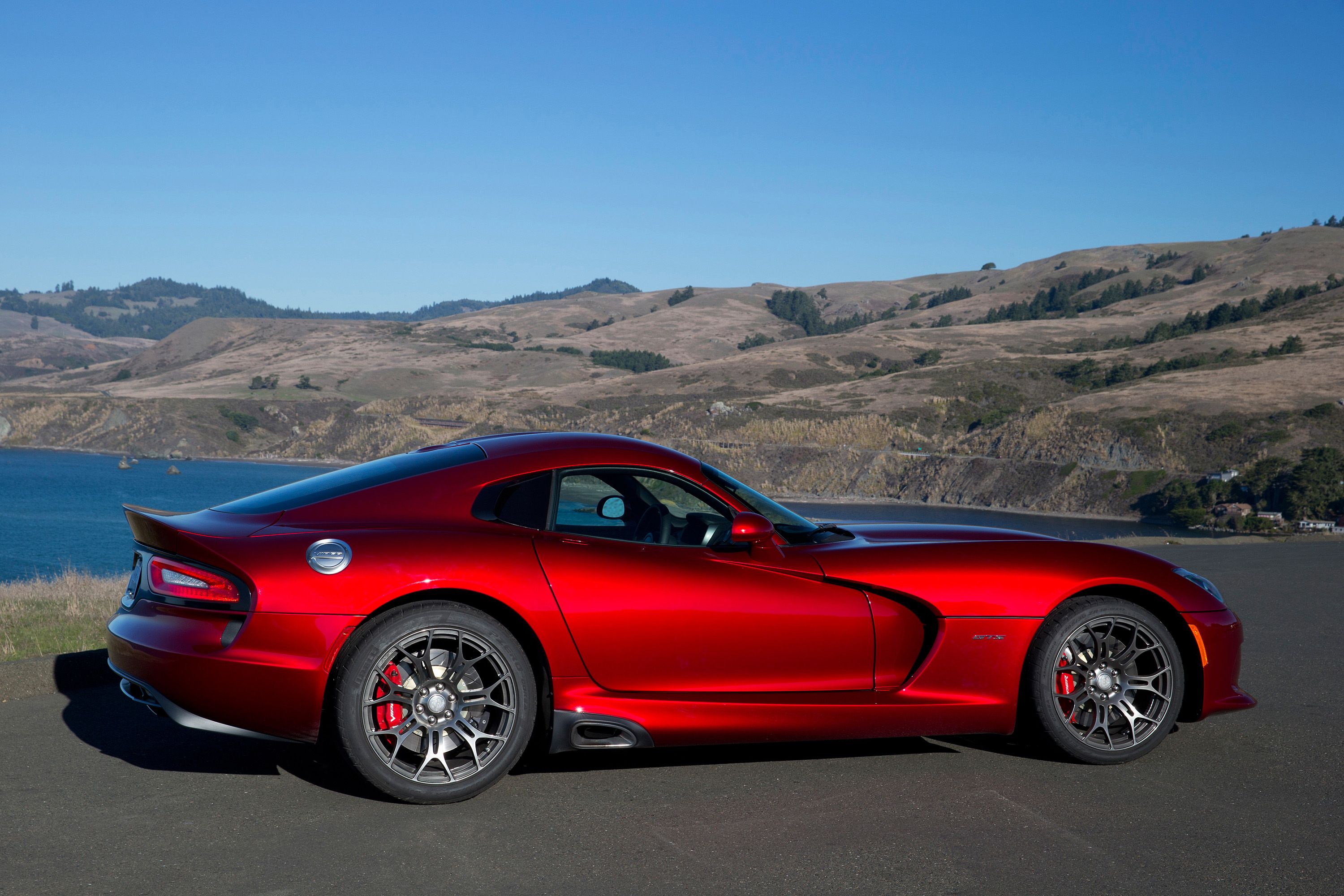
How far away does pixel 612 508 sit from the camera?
4.49 meters

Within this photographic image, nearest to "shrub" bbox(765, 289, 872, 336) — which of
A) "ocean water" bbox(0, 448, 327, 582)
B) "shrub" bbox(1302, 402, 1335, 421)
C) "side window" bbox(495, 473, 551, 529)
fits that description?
"ocean water" bbox(0, 448, 327, 582)

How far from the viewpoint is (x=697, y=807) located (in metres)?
3.96

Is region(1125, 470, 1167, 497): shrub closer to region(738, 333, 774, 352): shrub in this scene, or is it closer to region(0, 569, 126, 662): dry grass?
region(0, 569, 126, 662): dry grass

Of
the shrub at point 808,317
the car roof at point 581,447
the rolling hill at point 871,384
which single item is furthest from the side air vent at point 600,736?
the shrub at point 808,317

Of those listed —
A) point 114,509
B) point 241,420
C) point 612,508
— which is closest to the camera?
point 612,508

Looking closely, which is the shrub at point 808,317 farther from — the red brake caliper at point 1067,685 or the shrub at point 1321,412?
the red brake caliper at point 1067,685

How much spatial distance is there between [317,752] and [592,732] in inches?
55.2

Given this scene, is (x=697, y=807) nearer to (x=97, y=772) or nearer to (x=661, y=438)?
(x=97, y=772)

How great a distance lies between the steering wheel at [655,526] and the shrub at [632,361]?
127 m

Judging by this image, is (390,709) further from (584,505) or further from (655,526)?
(655,526)

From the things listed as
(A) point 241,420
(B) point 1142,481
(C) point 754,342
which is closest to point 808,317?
(C) point 754,342

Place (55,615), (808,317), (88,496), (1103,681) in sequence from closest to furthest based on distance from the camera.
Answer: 1. (1103,681)
2. (55,615)
3. (88,496)
4. (808,317)

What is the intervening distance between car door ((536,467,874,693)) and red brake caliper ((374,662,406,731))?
65 centimetres

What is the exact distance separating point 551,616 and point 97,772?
6.60 feet
